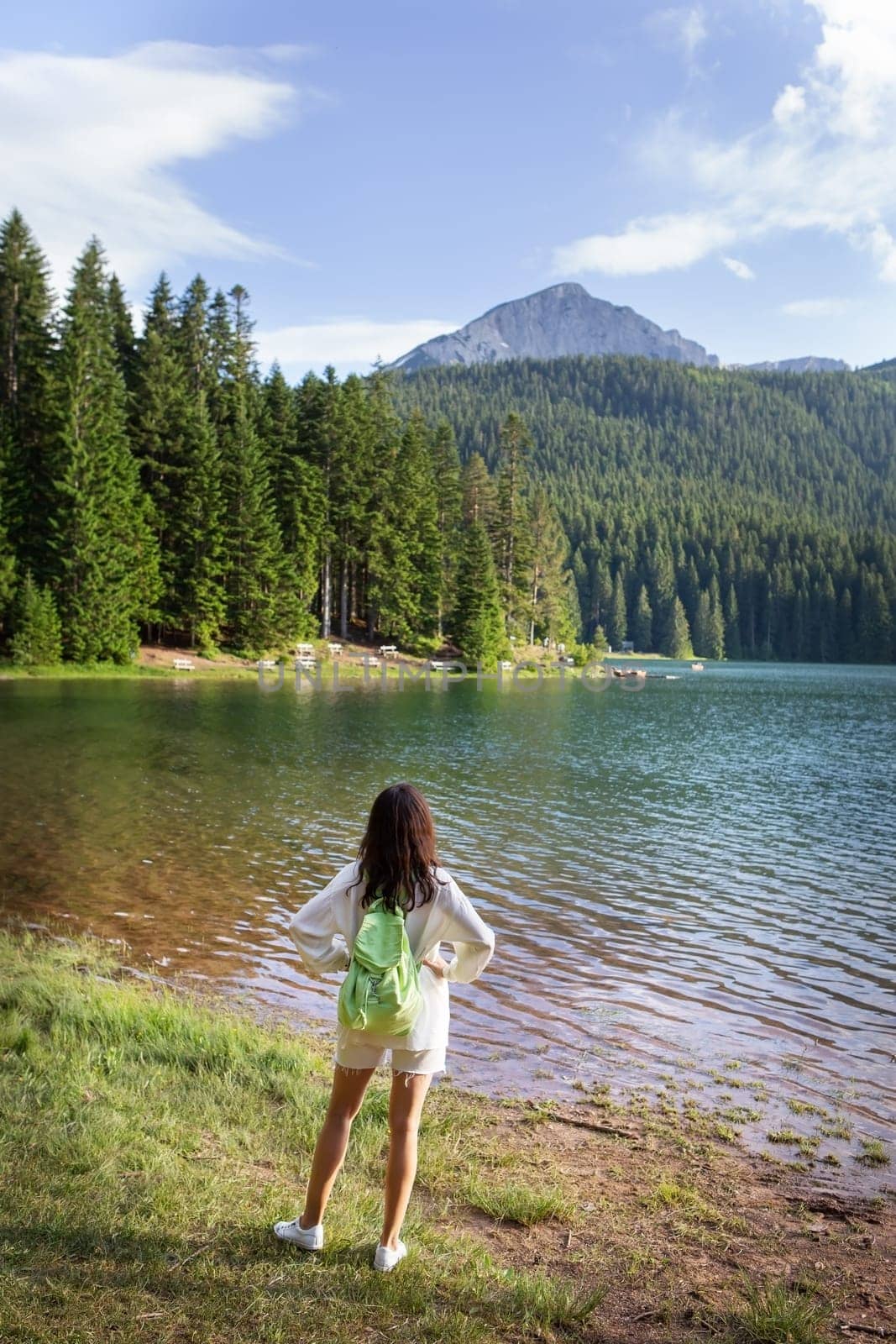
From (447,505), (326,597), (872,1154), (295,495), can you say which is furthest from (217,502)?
(872,1154)

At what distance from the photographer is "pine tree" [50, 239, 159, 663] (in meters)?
46.8

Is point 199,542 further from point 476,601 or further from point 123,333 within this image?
point 476,601

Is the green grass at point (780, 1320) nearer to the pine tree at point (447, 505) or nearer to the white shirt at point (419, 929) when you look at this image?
the white shirt at point (419, 929)

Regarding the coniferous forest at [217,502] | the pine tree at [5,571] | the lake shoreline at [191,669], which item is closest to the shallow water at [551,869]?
the lake shoreline at [191,669]

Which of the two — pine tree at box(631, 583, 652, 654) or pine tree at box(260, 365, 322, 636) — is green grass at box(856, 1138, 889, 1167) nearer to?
pine tree at box(260, 365, 322, 636)

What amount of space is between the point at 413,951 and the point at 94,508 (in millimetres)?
47695

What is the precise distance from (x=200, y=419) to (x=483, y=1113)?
5486 cm

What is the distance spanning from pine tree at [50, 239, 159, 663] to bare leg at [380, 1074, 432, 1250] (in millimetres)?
45883

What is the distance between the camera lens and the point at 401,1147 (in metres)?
4.14

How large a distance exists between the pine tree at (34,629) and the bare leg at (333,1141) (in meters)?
43.9

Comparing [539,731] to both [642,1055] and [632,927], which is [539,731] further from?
[642,1055]

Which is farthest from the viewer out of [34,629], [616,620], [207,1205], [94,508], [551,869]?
[616,620]

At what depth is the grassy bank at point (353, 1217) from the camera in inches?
147

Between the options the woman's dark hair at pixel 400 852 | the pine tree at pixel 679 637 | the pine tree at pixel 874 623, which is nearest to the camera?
the woman's dark hair at pixel 400 852
